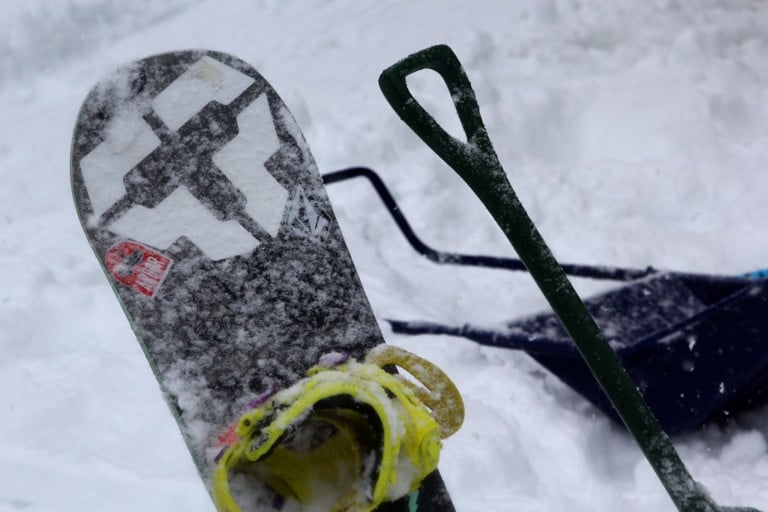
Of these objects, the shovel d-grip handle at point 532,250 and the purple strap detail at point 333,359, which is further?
the purple strap detail at point 333,359

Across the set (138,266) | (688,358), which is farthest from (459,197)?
(138,266)

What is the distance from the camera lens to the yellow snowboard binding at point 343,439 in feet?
3.57

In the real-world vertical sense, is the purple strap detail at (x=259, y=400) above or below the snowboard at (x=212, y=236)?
below

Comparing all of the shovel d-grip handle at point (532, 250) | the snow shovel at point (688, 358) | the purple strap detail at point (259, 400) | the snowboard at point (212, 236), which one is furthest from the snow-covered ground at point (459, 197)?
the shovel d-grip handle at point (532, 250)

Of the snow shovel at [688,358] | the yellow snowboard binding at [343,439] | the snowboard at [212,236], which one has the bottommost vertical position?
the snow shovel at [688,358]

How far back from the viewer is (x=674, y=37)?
3.78 m

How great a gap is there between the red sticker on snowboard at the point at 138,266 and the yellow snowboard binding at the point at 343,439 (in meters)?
0.39

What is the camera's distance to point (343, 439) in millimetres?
1182

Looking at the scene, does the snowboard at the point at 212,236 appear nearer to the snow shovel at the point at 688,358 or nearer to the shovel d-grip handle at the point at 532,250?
the shovel d-grip handle at the point at 532,250

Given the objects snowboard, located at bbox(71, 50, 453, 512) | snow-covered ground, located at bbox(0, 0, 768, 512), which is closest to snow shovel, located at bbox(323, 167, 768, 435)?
snow-covered ground, located at bbox(0, 0, 768, 512)

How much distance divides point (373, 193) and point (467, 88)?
195cm

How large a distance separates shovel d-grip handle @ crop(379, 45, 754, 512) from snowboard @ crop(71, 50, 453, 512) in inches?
18.4

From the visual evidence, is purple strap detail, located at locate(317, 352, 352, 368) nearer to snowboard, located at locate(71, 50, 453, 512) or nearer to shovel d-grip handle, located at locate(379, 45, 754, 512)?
snowboard, located at locate(71, 50, 453, 512)

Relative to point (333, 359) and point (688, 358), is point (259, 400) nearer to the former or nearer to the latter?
point (333, 359)
